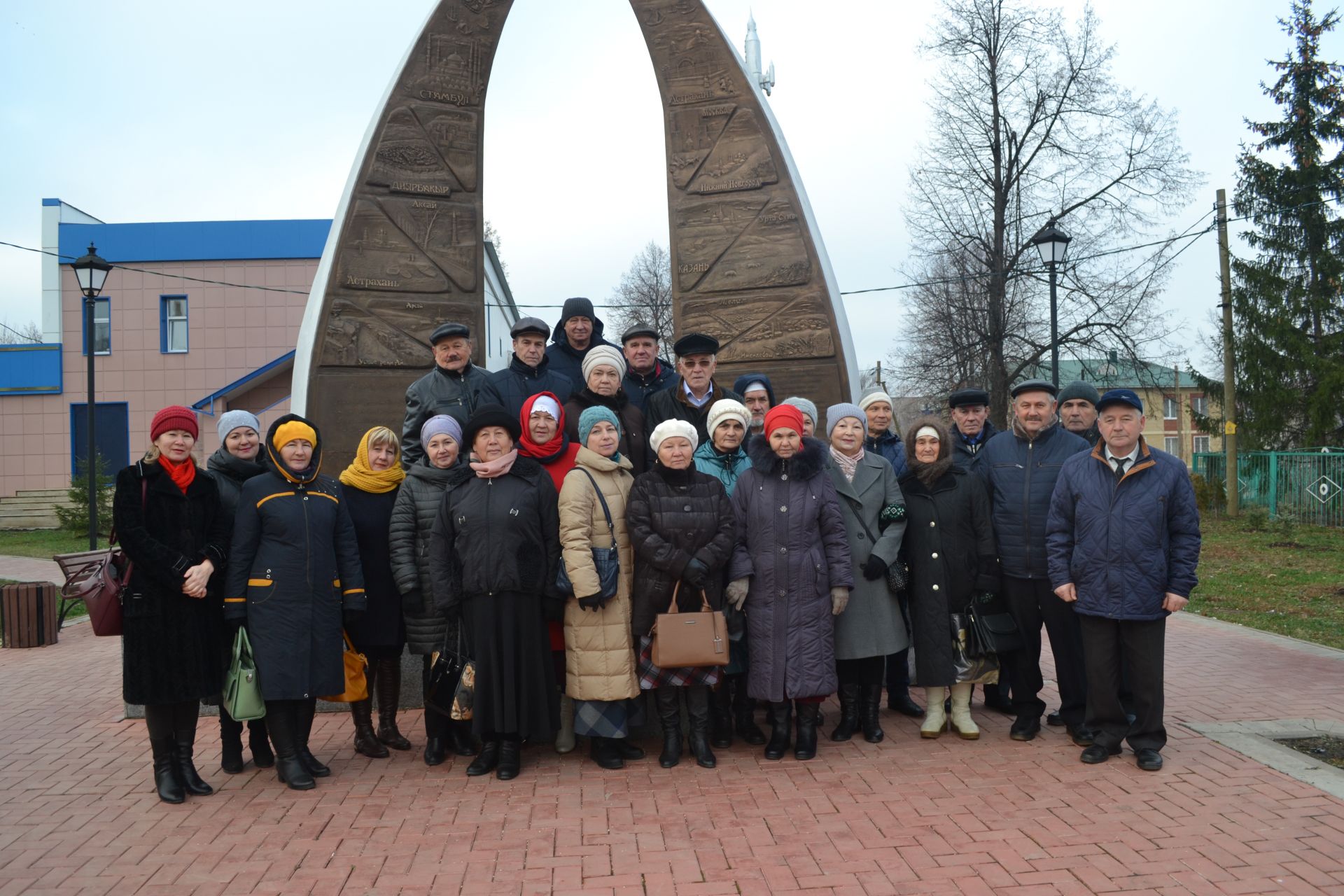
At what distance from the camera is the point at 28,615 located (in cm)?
937

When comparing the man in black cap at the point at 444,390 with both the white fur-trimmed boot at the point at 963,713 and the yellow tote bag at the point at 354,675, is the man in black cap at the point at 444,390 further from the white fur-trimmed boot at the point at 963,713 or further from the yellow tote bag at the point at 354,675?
the white fur-trimmed boot at the point at 963,713

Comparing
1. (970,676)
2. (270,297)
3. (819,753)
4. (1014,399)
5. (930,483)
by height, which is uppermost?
(270,297)

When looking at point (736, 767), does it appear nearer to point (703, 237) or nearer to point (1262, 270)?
point (703, 237)

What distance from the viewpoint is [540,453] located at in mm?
5016

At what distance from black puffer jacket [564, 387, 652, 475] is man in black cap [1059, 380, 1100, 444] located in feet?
7.81

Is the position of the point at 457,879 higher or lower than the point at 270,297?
lower

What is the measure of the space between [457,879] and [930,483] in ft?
10.3

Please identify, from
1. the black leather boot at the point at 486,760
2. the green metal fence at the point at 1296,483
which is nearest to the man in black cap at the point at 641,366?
the black leather boot at the point at 486,760

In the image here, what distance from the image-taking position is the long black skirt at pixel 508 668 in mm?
4691

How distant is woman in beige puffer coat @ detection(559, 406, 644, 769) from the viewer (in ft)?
15.6

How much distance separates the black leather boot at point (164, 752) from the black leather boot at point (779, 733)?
9.24 ft

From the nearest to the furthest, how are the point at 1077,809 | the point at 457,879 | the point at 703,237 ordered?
the point at 457,879
the point at 1077,809
the point at 703,237

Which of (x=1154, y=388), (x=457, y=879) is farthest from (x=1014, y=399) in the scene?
(x=1154, y=388)

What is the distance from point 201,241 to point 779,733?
2437 centimetres
